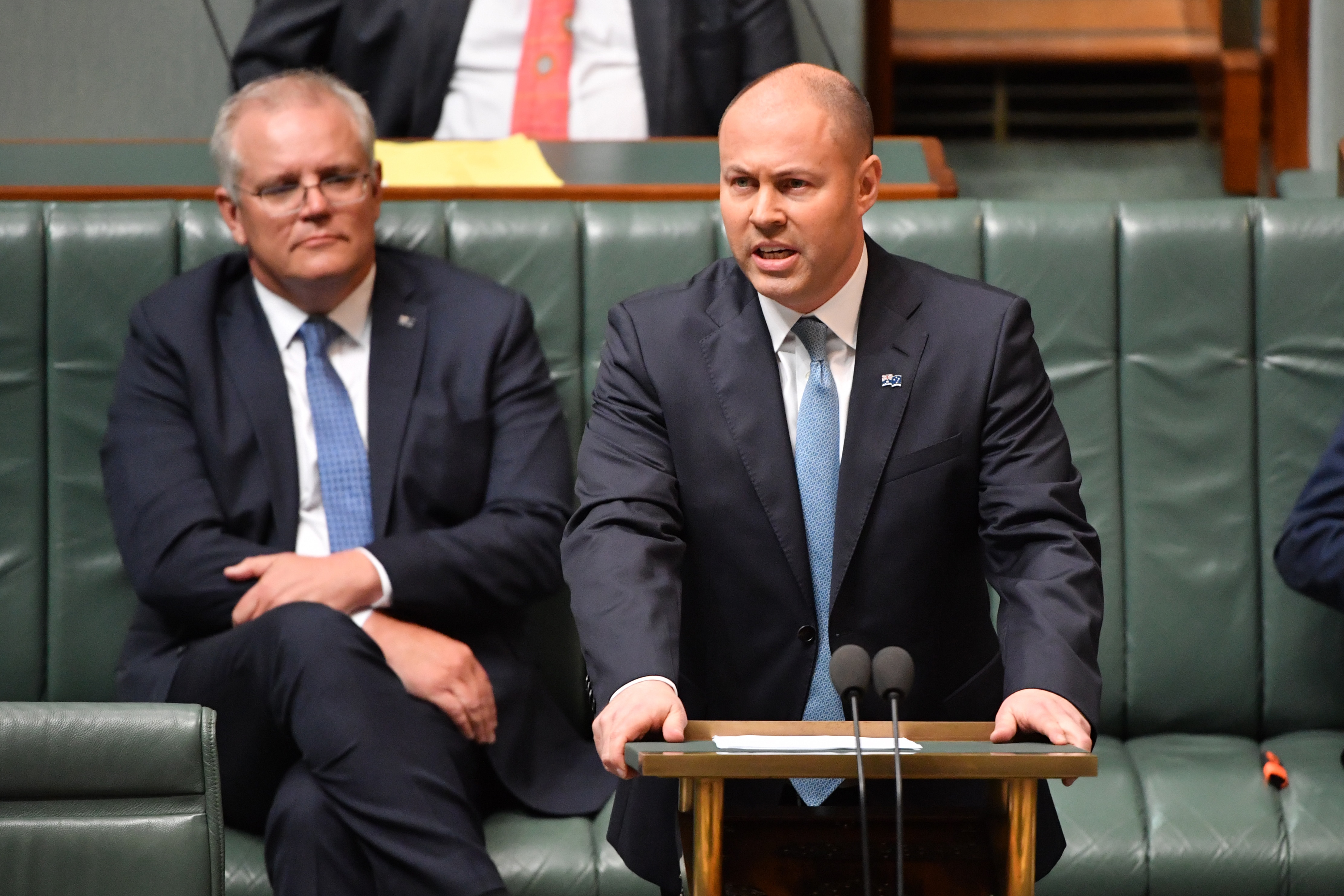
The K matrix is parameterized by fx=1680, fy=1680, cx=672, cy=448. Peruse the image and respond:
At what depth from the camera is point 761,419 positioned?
1.80 metres

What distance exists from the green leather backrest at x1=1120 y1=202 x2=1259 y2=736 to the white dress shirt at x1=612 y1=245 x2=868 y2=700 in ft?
2.95

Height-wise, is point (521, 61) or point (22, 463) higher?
point (521, 61)

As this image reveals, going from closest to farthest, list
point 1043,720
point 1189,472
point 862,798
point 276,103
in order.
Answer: point 862,798, point 1043,720, point 276,103, point 1189,472

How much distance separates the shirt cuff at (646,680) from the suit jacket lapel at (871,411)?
0.31m

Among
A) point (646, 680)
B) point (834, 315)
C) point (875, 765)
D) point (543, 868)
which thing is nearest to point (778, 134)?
point (834, 315)

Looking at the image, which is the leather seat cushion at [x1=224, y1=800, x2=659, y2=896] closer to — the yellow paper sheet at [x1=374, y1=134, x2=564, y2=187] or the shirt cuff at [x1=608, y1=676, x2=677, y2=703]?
the shirt cuff at [x1=608, y1=676, x2=677, y2=703]

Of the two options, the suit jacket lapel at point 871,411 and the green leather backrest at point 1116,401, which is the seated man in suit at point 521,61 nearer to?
the green leather backrest at point 1116,401

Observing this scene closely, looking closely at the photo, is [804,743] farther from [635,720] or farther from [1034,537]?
[1034,537]

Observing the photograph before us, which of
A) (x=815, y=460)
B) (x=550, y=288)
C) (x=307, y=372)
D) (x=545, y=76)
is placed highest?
(x=545, y=76)

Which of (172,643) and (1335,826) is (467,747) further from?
(1335,826)

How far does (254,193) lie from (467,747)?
0.86 meters

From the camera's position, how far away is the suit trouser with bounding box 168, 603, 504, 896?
2020 millimetres

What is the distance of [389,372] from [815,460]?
2.78 ft

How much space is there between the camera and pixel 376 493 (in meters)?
2.38
